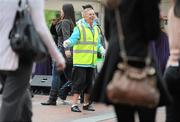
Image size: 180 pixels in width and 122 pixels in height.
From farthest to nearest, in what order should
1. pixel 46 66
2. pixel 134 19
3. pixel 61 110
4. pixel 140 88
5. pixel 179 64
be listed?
1. pixel 46 66
2. pixel 61 110
3. pixel 179 64
4. pixel 134 19
5. pixel 140 88

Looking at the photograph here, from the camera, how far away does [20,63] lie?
178 inches

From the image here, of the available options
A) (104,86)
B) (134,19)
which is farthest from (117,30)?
(104,86)

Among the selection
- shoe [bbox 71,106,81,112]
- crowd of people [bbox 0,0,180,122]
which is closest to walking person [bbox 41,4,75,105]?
shoe [bbox 71,106,81,112]

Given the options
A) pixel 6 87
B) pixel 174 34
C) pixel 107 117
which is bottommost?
pixel 107 117

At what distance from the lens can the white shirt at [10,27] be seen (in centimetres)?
450

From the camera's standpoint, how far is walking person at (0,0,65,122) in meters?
4.50

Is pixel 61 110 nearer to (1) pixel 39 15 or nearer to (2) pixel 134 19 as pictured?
(1) pixel 39 15

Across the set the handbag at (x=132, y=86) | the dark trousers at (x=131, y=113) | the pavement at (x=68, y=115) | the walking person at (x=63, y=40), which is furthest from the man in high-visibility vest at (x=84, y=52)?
the handbag at (x=132, y=86)

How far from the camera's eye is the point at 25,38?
14.2 ft

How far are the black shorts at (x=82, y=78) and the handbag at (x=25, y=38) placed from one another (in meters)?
4.81

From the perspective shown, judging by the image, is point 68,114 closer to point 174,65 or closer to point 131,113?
point 174,65

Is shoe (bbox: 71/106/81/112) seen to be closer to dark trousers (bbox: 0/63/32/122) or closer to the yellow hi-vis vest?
the yellow hi-vis vest

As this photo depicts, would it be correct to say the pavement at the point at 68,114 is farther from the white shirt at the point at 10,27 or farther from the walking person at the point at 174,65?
the white shirt at the point at 10,27

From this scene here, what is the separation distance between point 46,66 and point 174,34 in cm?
865
